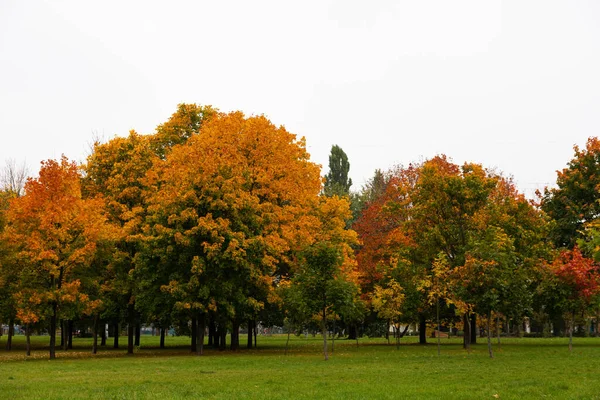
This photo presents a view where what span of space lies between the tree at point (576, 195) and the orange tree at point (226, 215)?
21.3m

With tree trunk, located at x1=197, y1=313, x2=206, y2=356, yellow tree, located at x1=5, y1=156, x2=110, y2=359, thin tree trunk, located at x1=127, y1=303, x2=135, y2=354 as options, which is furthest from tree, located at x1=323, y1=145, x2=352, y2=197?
yellow tree, located at x1=5, y1=156, x2=110, y2=359

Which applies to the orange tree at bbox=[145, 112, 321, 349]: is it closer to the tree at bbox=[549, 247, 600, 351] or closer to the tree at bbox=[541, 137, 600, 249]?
the tree at bbox=[549, 247, 600, 351]

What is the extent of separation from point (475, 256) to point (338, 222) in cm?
1701

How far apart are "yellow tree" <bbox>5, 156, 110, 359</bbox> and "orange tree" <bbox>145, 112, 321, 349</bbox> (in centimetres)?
423

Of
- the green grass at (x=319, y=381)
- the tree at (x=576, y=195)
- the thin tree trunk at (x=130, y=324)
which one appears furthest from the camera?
the tree at (x=576, y=195)

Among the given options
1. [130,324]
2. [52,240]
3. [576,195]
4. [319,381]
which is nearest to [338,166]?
[576,195]

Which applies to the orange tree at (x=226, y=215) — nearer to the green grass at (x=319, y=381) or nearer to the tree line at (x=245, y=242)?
the tree line at (x=245, y=242)

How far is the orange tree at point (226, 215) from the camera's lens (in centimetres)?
3681

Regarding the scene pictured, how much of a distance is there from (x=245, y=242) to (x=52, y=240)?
481 inches

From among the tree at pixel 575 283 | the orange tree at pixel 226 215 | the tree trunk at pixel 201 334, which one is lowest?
the tree trunk at pixel 201 334

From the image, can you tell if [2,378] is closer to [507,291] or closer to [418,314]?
[507,291]

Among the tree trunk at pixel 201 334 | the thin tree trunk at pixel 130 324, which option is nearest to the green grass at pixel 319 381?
the tree trunk at pixel 201 334

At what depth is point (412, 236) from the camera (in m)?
42.8

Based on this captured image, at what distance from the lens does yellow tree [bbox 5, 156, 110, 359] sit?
36812mm
